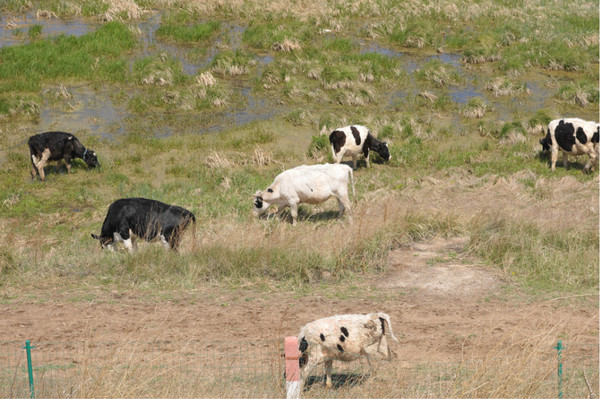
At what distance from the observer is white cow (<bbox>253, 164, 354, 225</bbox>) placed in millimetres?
16656

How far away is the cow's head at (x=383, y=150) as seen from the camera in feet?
68.2

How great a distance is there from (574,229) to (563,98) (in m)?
12.9

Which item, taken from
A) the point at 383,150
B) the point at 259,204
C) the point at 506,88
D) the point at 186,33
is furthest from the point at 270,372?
the point at 186,33

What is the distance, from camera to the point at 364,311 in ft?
37.7

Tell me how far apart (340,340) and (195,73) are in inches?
794

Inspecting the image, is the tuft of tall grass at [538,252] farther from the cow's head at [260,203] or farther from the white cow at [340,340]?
the cow's head at [260,203]

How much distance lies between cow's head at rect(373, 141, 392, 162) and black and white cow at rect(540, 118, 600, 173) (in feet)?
14.0

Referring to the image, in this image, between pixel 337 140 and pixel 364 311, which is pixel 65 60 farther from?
pixel 364 311

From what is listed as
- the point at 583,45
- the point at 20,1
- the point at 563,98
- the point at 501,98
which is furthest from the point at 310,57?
the point at 20,1

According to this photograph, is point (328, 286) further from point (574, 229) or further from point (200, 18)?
point (200, 18)

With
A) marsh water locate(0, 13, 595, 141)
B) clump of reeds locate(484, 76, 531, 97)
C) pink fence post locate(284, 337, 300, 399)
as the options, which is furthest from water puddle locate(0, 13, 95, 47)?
pink fence post locate(284, 337, 300, 399)

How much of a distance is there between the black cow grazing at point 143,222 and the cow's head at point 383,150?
774 cm

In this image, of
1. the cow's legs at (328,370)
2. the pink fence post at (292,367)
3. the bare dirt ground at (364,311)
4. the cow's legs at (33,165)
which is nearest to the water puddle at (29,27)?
the cow's legs at (33,165)

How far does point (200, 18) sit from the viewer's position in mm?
34094
